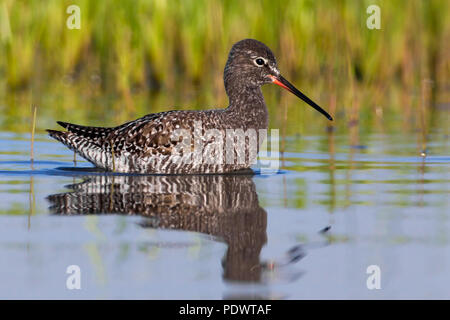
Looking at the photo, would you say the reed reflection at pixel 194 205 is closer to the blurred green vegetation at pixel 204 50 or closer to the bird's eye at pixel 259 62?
the bird's eye at pixel 259 62

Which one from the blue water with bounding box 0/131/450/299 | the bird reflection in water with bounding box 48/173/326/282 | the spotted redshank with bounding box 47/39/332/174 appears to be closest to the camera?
the blue water with bounding box 0/131/450/299

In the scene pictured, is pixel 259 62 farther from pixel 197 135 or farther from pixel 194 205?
pixel 194 205

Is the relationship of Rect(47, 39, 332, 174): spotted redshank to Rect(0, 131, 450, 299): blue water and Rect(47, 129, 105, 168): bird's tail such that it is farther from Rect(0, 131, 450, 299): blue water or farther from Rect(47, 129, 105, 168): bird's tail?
Rect(0, 131, 450, 299): blue water

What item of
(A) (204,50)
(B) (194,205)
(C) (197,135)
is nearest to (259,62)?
(C) (197,135)

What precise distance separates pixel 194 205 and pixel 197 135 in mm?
→ 1975

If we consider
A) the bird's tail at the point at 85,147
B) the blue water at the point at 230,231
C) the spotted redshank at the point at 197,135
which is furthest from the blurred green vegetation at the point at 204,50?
the blue water at the point at 230,231

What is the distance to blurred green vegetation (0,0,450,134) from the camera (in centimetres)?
1523

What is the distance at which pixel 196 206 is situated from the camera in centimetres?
698

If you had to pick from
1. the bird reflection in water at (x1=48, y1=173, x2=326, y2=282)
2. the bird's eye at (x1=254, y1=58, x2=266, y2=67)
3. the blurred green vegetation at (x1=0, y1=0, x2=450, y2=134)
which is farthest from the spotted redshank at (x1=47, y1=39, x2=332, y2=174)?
the blurred green vegetation at (x1=0, y1=0, x2=450, y2=134)

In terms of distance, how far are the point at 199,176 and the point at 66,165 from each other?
171 cm

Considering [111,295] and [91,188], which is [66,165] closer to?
[91,188]

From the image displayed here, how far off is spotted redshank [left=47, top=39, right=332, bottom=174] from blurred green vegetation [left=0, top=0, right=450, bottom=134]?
14.3 ft

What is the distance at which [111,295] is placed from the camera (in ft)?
15.2

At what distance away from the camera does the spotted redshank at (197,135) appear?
8914 millimetres
